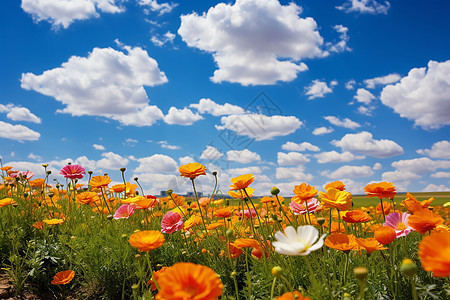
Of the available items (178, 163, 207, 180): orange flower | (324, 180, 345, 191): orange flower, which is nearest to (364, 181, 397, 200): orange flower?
(324, 180, 345, 191): orange flower

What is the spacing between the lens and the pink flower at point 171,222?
2.39 m

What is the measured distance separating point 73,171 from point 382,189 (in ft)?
9.07

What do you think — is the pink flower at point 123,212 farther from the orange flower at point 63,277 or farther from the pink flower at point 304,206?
the pink flower at point 304,206

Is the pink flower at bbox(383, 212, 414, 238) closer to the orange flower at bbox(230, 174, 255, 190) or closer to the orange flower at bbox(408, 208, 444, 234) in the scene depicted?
the orange flower at bbox(408, 208, 444, 234)

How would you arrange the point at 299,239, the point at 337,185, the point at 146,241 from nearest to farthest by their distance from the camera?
the point at 299,239
the point at 146,241
the point at 337,185

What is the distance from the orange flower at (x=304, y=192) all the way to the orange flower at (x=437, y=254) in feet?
2.91

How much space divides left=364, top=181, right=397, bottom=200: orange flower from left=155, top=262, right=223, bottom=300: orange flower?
154 cm

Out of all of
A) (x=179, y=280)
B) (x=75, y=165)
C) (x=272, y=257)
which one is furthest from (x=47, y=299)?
(x=179, y=280)

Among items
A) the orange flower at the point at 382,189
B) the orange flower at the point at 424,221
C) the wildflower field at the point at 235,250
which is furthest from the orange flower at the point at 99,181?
the orange flower at the point at 424,221

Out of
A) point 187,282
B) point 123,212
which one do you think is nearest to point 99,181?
point 123,212

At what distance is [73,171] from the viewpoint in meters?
3.29

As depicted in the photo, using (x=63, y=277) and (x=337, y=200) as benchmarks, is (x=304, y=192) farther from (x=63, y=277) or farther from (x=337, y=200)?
(x=63, y=277)

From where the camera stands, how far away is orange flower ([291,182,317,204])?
1892 mm

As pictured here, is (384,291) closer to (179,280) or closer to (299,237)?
(299,237)
